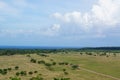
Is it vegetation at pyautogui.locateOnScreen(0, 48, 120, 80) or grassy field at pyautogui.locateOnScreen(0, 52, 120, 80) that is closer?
vegetation at pyautogui.locateOnScreen(0, 48, 120, 80)

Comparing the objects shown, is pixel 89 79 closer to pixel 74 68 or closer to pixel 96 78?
pixel 96 78

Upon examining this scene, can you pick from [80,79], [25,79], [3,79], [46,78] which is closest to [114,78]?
[80,79]

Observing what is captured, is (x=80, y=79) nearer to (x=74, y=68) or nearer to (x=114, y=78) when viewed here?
(x=114, y=78)

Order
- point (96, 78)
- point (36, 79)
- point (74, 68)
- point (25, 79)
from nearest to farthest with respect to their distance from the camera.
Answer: point (36, 79) → point (25, 79) → point (96, 78) → point (74, 68)

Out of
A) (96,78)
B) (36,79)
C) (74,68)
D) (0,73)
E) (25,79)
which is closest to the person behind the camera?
(36,79)

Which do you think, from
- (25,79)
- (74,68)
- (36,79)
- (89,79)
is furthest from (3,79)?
(74,68)

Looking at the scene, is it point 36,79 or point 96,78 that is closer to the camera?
point 36,79

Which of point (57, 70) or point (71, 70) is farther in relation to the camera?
point (71, 70)

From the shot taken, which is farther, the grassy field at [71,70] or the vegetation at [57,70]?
the grassy field at [71,70]

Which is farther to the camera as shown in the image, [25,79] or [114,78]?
[114,78]
